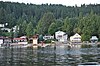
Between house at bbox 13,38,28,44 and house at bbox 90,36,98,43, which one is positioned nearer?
house at bbox 13,38,28,44

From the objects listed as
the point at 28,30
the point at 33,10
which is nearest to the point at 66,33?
the point at 28,30

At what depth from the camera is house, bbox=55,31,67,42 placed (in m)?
126

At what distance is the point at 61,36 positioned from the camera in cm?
12688

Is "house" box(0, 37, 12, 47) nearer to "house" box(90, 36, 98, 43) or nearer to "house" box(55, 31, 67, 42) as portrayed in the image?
"house" box(55, 31, 67, 42)

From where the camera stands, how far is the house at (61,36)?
413ft

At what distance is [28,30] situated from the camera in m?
132

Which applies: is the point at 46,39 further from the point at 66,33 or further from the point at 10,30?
the point at 10,30

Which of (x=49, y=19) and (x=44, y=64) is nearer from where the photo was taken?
(x=44, y=64)

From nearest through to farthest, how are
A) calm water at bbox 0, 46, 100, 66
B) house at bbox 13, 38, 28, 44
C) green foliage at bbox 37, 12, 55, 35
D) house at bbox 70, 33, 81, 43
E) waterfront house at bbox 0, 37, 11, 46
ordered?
calm water at bbox 0, 46, 100, 66, waterfront house at bbox 0, 37, 11, 46, house at bbox 13, 38, 28, 44, house at bbox 70, 33, 81, 43, green foliage at bbox 37, 12, 55, 35

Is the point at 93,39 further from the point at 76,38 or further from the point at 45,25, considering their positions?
the point at 45,25

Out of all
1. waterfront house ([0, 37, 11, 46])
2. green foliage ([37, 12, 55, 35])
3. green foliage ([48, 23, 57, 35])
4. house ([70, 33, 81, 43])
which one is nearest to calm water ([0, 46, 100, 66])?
waterfront house ([0, 37, 11, 46])

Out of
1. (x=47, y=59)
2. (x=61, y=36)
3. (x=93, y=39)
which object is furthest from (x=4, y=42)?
(x=47, y=59)

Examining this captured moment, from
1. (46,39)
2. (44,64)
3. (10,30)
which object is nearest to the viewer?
(44,64)

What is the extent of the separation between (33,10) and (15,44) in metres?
79.8
